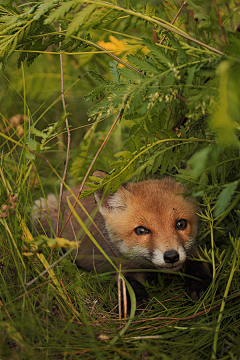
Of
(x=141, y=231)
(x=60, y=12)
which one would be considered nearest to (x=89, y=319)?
(x=141, y=231)

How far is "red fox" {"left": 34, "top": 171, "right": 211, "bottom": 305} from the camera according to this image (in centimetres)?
259

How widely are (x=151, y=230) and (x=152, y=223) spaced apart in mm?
60

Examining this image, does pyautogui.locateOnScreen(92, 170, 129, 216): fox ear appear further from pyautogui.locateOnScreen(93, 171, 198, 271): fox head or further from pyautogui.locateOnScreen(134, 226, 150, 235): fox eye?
pyautogui.locateOnScreen(134, 226, 150, 235): fox eye

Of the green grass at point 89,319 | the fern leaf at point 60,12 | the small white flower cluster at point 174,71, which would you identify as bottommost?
the green grass at point 89,319

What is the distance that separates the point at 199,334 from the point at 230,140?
3.87ft

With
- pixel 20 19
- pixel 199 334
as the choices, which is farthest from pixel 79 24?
pixel 199 334

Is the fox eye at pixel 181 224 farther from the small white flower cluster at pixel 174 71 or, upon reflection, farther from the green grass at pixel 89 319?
the small white flower cluster at pixel 174 71

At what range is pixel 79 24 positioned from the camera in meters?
1.86

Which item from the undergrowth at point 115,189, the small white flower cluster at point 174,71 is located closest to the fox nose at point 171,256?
the undergrowth at point 115,189

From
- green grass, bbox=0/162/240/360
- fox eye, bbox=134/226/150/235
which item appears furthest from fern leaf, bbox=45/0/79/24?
fox eye, bbox=134/226/150/235

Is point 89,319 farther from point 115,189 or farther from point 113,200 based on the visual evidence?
point 113,200

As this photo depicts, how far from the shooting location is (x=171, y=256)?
2453 mm

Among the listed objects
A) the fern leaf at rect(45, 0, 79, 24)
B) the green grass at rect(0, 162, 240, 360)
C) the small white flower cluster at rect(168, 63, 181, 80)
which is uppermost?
the fern leaf at rect(45, 0, 79, 24)

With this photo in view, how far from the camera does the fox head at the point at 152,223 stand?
2.58 meters
